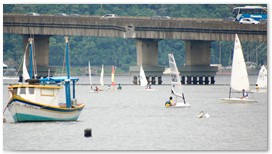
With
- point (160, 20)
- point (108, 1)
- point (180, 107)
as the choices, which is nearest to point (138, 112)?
point (180, 107)

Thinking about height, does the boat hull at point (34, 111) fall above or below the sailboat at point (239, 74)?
below

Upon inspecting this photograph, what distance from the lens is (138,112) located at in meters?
102

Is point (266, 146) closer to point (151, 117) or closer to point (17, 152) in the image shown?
point (17, 152)

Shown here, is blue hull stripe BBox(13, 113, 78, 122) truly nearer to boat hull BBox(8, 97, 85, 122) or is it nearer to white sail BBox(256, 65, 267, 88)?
boat hull BBox(8, 97, 85, 122)

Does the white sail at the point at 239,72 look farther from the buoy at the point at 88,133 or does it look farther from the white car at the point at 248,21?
the white car at the point at 248,21

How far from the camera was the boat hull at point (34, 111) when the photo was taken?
79000mm

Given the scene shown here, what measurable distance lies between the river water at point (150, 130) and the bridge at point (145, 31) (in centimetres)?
6237

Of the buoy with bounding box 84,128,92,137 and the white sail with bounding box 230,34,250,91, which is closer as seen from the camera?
the buoy with bounding box 84,128,92,137

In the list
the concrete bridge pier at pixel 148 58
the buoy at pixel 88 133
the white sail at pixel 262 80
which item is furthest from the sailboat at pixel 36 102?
the concrete bridge pier at pixel 148 58

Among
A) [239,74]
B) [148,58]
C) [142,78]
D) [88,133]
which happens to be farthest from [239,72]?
[148,58]

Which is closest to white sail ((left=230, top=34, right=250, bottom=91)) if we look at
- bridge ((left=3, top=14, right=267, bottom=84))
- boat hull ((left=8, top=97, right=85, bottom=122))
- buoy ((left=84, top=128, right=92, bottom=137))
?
boat hull ((left=8, top=97, right=85, bottom=122))

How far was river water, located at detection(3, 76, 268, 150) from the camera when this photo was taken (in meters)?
67.4

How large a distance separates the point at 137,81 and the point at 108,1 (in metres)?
114

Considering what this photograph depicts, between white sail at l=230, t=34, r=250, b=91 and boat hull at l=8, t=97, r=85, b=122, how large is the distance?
34.9m
